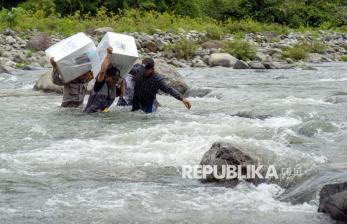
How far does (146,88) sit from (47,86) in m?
3.84

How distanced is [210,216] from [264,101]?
23.3ft

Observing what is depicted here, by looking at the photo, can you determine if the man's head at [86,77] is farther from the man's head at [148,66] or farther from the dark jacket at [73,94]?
the man's head at [148,66]

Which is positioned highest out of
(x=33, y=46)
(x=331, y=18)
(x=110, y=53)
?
(x=110, y=53)

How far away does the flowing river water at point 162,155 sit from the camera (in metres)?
5.39

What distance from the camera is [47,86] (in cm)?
1334

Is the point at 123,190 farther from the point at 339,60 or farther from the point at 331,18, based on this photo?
the point at 331,18

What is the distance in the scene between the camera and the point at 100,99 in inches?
412

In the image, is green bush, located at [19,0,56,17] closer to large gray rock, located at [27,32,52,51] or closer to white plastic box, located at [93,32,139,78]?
large gray rock, located at [27,32,52,51]

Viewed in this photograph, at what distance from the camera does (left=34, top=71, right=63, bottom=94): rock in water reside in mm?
13312

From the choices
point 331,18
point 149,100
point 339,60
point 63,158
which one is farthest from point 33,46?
point 331,18

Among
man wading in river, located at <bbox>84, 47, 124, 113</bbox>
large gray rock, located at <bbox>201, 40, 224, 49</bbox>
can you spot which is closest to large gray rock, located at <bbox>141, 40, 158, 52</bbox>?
large gray rock, located at <bbox>201, 40, 224, 49</bbox>

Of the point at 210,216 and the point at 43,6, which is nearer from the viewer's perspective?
the point at 210,216

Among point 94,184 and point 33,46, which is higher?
point 94,184

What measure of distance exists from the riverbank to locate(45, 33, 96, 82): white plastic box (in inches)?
267
